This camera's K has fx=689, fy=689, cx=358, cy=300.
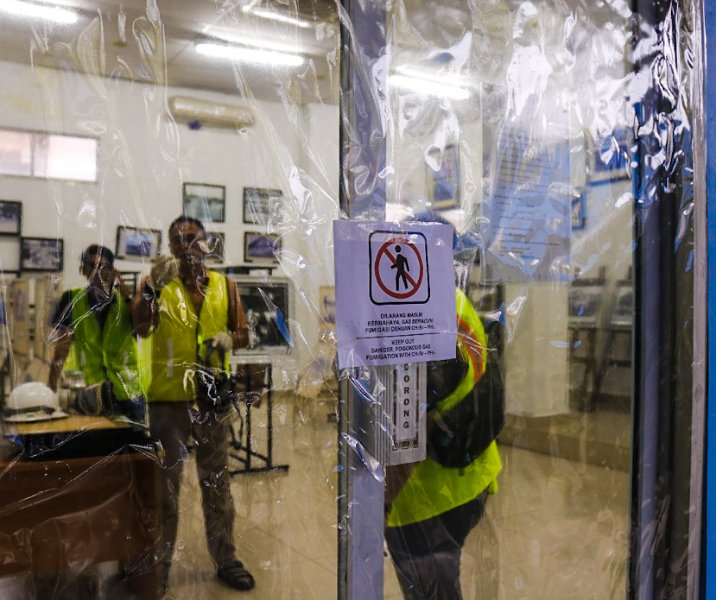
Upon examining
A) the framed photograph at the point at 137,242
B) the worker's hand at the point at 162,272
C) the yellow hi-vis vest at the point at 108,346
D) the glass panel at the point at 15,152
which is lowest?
the yellow hi-vis vest at the point at 108,346

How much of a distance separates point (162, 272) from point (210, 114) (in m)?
0.25

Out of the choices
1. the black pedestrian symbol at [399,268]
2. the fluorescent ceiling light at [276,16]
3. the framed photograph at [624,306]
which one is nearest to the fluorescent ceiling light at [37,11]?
the fluorescent ceiling light at [276,16]

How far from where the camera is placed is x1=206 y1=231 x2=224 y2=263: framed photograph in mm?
1006

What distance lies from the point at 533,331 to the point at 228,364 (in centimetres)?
63

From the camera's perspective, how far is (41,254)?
0.91 metres

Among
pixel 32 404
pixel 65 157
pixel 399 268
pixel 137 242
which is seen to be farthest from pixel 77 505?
pixel 399 268

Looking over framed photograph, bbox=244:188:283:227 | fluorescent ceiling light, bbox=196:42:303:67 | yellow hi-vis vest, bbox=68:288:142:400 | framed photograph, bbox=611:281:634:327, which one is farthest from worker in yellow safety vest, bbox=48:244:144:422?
framed photograph, bbox=611:281:634:327

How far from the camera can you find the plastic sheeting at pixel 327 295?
94cm

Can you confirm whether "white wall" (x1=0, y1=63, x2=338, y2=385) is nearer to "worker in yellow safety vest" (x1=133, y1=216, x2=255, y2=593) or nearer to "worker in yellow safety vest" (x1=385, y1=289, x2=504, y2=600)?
"worker in yellow safety vest" (x1=133, y1=216, x2=255, y2=593)

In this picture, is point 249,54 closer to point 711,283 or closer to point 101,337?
point 101,337

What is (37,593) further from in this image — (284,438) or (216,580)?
(284,438)

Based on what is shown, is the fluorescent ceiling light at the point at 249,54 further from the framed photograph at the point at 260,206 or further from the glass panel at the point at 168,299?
the framed photograph at the point at 260,206

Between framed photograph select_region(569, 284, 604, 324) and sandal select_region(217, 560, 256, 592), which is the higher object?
framed photograph select_region(569, 284, 604, 324)

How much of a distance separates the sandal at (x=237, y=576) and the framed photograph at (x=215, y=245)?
1.55 ft
